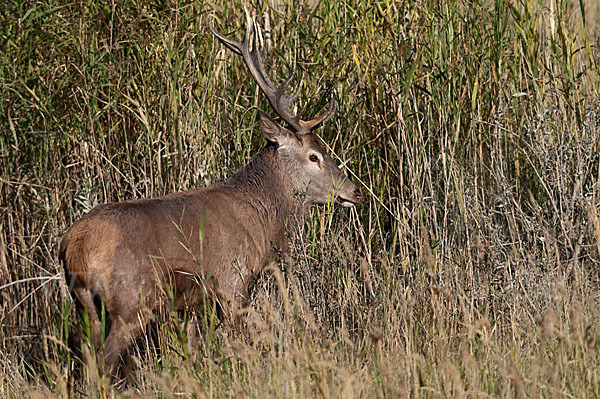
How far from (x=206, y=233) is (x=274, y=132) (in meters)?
0.99

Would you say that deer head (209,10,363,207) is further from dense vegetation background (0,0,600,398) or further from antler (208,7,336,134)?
dense vegetation background (0,0,600,398)

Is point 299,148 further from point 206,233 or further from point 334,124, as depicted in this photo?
point 206,233

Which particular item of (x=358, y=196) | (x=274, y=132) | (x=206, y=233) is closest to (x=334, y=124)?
(x=274, y=132)

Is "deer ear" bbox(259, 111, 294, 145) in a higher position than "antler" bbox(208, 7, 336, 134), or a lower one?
lower

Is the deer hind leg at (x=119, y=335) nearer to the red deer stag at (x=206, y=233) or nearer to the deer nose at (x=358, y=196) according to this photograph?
the red deer stag at (x=206, y=233)

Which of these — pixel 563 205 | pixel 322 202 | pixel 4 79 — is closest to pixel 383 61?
pixel 322 202

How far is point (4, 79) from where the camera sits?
544 centimetres

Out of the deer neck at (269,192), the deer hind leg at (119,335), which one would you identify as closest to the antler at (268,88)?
the deer neck at (269,192)

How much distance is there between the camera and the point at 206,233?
4.91 metres

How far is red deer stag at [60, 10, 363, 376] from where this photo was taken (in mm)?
4305

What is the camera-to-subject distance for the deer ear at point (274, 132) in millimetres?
5473

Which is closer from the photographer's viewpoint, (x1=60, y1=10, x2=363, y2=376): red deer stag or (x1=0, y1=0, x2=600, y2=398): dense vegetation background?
(x1=60, y1=10, x2=363, y2=376): red deer stag

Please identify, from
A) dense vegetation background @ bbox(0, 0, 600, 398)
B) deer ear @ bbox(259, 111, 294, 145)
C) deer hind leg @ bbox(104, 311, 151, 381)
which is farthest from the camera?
deer ear @ bbox(259, 111, 294, 145)

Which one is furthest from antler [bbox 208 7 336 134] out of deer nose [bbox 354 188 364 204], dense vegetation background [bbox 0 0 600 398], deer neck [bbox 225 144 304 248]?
deer nose [bbox 354 188 364 204]
